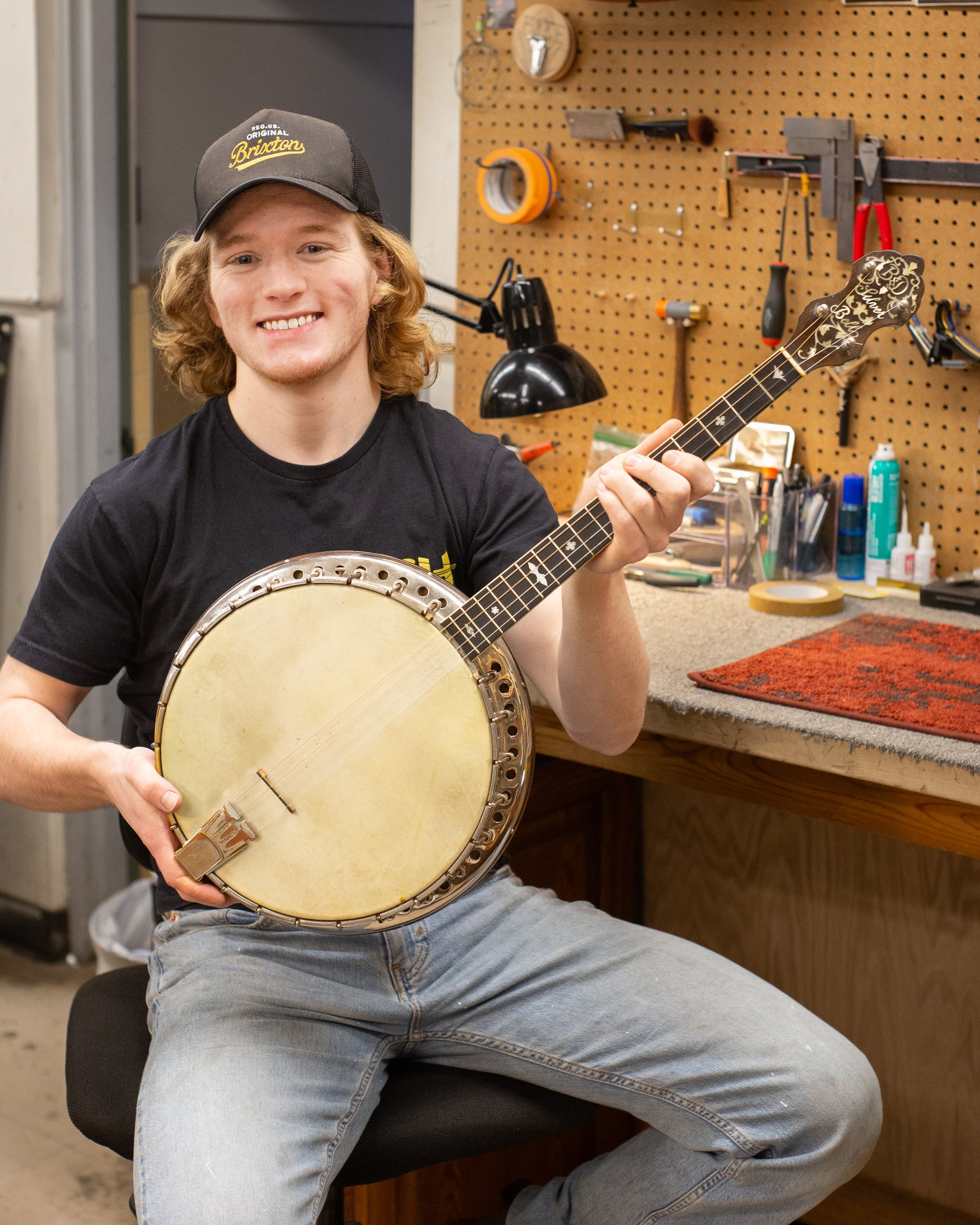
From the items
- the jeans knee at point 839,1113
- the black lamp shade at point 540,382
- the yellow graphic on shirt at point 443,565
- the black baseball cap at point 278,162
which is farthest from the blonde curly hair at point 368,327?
the jeans knee at point 839,1113

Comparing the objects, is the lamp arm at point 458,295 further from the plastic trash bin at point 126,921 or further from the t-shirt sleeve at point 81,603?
the plastic trash bin at point 126,921

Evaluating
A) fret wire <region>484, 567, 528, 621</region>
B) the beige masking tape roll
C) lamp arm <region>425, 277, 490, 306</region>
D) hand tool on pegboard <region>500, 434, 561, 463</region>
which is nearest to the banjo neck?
fret wire <region>484, 567, 528, 621</region>

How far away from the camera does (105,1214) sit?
7.08 feet

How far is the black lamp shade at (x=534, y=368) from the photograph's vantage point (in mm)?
2041

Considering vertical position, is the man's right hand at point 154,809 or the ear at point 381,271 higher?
the ear at point 381,271

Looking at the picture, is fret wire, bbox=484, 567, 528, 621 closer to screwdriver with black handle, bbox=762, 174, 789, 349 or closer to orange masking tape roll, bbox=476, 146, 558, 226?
screwdriver with black handle, bbox=762, 174, 789, 349

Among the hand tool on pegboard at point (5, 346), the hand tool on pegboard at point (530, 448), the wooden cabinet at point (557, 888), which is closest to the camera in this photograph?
the wooden cabinet at point (557, 888)

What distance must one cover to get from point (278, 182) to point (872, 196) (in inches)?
38.5

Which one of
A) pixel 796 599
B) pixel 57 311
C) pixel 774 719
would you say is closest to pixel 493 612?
pixel 774 719

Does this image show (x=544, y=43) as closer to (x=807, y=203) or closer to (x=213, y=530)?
→ (x=807, y=203)

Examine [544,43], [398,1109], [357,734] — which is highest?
[544,43]

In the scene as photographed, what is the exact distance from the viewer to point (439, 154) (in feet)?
8.27

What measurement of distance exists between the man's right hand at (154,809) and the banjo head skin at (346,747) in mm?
16

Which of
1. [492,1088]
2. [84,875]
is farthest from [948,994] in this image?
[84,875]
